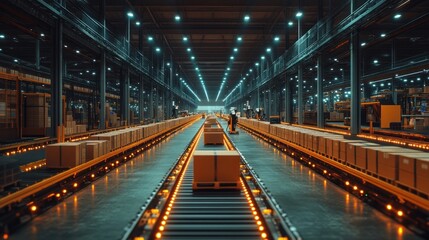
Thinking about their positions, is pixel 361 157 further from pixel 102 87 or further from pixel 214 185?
pixel 102 87

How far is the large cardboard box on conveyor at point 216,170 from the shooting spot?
1020cm

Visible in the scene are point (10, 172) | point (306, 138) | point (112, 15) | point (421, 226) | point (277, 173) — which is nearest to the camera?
point (421, 226)

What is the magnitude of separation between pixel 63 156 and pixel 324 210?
764cm

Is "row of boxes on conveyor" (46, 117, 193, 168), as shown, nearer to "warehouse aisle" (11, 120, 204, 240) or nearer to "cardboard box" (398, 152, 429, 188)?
"warehouse aisle" (11, 120, 204, 240)

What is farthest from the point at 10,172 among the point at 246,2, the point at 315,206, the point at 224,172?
the point at 246,2

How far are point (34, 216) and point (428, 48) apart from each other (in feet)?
150

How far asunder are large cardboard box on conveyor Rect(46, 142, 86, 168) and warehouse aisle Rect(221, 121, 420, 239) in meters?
5.48

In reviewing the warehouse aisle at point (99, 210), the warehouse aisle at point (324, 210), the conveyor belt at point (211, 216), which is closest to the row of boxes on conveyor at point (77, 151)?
the warehouse aisle at point (99, 210)

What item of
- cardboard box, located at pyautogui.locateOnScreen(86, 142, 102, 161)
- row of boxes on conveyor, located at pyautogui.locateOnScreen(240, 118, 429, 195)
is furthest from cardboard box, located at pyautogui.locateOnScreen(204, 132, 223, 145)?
cardboard box, located at pyautogui.locateOnScreen(86, 142, 102, 161)

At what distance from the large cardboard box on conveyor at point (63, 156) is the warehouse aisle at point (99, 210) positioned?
994 millimetres

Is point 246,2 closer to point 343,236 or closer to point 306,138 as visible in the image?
point 306,138

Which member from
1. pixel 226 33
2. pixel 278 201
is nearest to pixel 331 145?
pixel 278 201

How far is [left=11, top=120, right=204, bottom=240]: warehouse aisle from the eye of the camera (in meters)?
6.77

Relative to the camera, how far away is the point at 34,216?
783 centimetres
